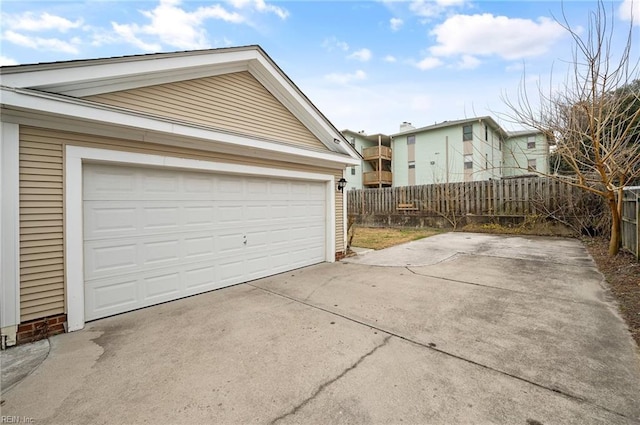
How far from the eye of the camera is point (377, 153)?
2467 centimetres

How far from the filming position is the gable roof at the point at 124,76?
3.12 m

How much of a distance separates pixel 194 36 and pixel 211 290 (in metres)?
6.68

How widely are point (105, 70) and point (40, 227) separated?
2.21m

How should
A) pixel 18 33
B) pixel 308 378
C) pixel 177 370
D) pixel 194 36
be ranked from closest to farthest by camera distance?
pixel 308 378
pixel 177 370
pixel 18 33
pixel 194 36

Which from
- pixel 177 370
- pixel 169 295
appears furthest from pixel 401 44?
pixel 177 370

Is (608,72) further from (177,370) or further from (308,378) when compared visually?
(177,370)

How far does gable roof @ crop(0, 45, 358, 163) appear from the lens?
3.12 meters

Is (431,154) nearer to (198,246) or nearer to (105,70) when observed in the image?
(198,246)

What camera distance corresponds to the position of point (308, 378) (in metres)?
2.40

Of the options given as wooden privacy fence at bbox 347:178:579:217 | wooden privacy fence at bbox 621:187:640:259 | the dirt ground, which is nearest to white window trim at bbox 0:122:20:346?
the dirt ground

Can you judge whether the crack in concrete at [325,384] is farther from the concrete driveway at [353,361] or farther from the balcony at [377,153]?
the balcony at [377,153]

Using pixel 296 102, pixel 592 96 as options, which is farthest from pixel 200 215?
pixel 592 96

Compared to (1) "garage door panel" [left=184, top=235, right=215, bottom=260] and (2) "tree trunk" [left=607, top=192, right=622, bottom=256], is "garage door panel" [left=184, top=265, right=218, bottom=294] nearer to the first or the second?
(1) "garage door panel" [left=184, top=235, right=215, bottom=260]

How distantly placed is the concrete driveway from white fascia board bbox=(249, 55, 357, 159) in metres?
3.88
